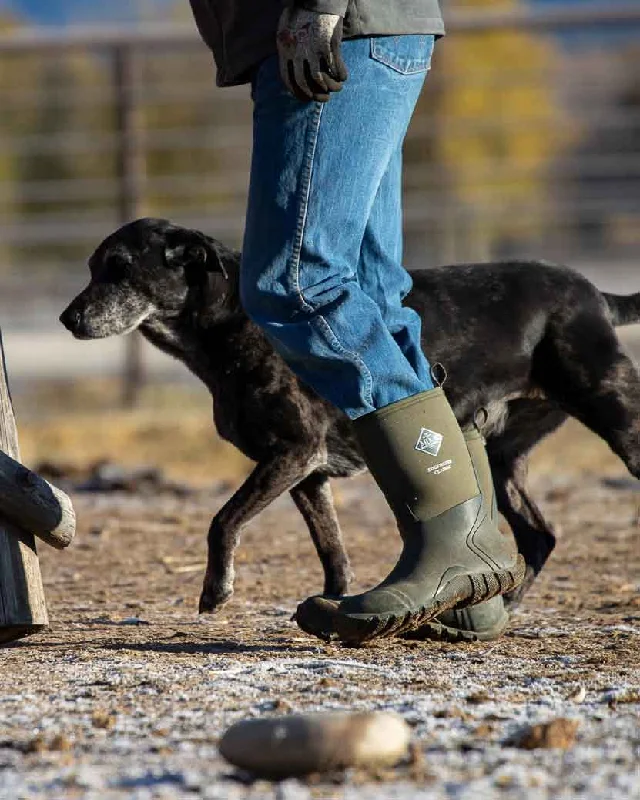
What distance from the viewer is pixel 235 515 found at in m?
3.83

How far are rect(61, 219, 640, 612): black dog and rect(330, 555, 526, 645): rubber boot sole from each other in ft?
2.88

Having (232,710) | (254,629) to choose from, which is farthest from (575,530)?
(232,710)

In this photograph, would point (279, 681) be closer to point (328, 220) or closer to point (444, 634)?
point (444, 634)

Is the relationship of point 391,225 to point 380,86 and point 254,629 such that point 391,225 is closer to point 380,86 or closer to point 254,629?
point 380,86

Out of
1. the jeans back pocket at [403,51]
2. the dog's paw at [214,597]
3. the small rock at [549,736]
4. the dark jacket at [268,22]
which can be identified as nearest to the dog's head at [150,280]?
the dog's paw at [214,597]

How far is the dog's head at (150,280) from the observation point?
436cm

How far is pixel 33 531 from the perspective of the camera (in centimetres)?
328

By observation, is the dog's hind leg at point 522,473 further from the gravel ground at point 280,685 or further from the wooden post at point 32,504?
the wooden post at point 32,504

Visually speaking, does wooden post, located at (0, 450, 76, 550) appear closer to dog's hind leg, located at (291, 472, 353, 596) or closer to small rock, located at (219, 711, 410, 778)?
dog's hind leg, located at (291, 472, 353, 596)

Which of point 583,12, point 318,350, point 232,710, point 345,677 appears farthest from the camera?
point 583,12

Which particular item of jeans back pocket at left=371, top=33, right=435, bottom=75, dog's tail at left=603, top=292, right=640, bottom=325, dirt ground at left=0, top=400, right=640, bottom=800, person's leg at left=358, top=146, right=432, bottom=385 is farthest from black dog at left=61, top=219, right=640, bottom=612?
jeans back pocket at left=371, top=33, right=435, bottom=75

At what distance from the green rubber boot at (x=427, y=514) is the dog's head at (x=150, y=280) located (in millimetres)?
1436

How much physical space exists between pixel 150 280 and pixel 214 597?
1162 mm

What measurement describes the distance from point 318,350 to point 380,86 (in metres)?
0.57
